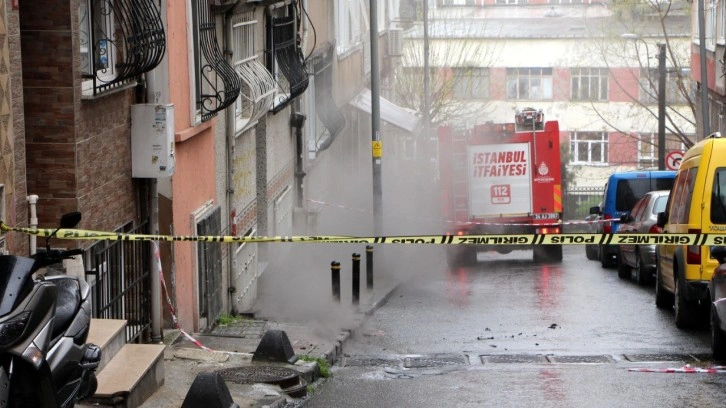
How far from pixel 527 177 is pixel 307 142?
467 centimetres

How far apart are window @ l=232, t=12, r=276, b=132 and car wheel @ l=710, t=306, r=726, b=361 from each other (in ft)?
24.6

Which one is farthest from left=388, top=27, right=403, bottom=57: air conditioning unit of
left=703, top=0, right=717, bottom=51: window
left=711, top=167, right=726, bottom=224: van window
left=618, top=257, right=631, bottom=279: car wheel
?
left=711, top=167, right=726, bottom=224: van window

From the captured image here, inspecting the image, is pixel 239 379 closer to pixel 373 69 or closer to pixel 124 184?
pixel 124 184

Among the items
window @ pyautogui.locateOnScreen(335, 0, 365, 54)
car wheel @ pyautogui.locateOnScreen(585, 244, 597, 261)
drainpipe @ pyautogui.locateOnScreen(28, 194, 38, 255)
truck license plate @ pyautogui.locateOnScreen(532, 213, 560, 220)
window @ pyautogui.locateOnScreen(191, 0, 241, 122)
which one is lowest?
car wheel @ pyautogui.locateOnScreen(585, 244, 597, 261)

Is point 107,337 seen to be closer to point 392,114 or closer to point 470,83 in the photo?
point 392,114

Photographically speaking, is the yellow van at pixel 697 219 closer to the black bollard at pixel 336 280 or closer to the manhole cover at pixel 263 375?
the black bollard at pixel 336 280

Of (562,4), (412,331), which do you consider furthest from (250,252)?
(562,4)

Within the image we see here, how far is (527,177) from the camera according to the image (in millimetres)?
25938

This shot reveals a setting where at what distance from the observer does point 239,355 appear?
39.7 feet

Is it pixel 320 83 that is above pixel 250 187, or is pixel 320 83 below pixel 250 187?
above

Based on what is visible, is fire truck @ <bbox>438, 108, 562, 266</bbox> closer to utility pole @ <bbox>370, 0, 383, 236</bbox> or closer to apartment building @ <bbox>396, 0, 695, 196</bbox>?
utility pole @ <bbox>370, 0, 383, 236</bbox>

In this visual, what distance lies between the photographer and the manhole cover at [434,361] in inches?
492

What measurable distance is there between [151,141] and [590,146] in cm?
4903

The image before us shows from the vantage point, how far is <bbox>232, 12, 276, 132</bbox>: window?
57.3 feet
